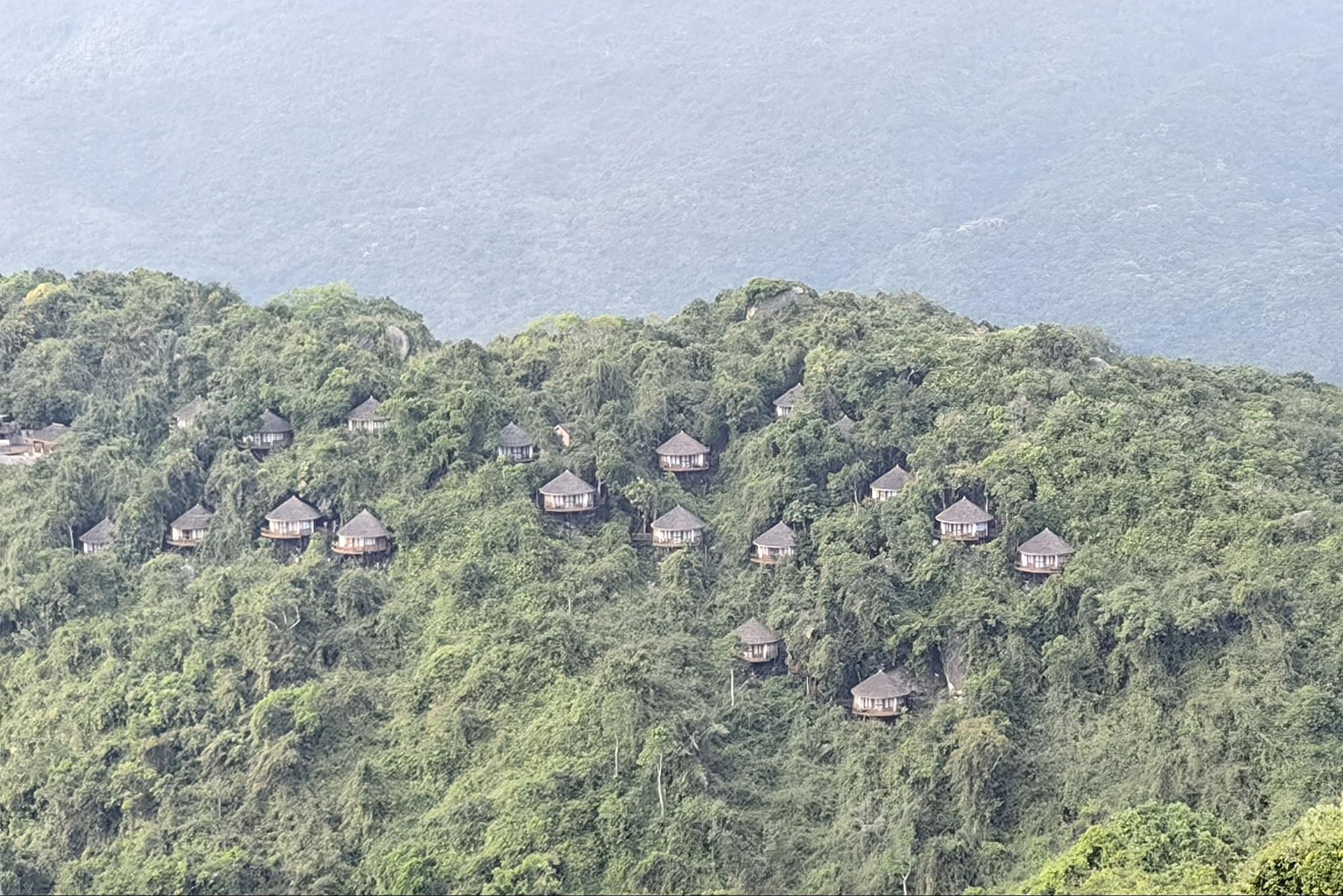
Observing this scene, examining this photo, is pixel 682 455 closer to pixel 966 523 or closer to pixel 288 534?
pixel 966 523

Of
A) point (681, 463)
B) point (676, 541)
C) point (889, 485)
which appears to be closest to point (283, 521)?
point (676, 541)

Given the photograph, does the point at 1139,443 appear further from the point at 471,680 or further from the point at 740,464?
the point at 471,680

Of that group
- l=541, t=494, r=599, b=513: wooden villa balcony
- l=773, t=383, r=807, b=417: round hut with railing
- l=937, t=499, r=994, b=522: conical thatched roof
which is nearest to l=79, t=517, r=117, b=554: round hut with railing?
l=541, t=494, r=599, b=513: wooden villa balcony

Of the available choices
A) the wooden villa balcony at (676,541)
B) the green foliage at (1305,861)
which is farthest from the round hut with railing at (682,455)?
the green foliage at (1305,861)

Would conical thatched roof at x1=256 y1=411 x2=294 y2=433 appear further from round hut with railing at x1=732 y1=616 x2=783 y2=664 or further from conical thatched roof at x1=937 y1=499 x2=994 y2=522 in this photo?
conical thatched roof at x1=937 y1=499 x2=994 y2=522

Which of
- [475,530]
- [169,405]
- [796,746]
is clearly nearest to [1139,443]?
[796,746]

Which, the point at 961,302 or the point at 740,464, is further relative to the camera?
the point at 961,302
